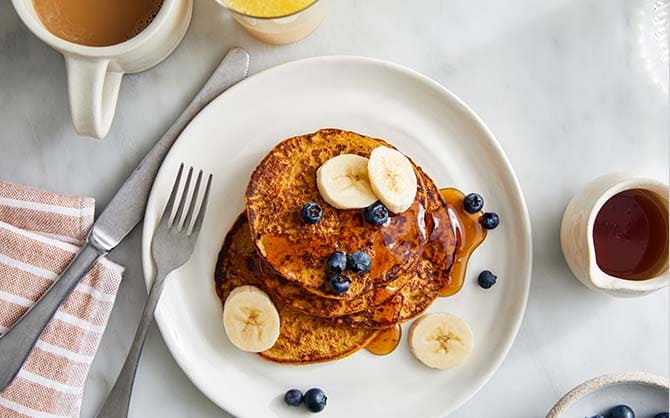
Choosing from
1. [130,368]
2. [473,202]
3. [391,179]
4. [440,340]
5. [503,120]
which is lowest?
[130,368]

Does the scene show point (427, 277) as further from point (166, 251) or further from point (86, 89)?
point (86, 89)

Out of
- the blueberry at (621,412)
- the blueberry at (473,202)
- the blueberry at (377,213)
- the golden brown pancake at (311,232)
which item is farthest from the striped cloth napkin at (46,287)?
the blueberry at (621,412)

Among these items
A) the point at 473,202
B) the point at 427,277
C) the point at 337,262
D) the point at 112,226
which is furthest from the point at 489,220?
the point at 112,226

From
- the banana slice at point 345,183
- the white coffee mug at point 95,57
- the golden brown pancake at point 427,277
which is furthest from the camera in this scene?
the golden brown pancake at point 427,277

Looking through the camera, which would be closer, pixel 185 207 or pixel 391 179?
pixel 391 179

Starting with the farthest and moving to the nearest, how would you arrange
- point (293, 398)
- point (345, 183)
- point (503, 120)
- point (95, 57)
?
point (503, 120) → point (293, 398) → point (345, 183) → point (95, 57)

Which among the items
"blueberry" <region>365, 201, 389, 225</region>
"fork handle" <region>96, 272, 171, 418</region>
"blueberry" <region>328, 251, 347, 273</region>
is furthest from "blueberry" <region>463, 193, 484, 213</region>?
"fork handle" <region>96, 272, 171, 418</region>

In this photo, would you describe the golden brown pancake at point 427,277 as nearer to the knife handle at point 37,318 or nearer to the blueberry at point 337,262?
the blueberry at point 337,262

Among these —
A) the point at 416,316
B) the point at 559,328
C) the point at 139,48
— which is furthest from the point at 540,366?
the point at 139,48
